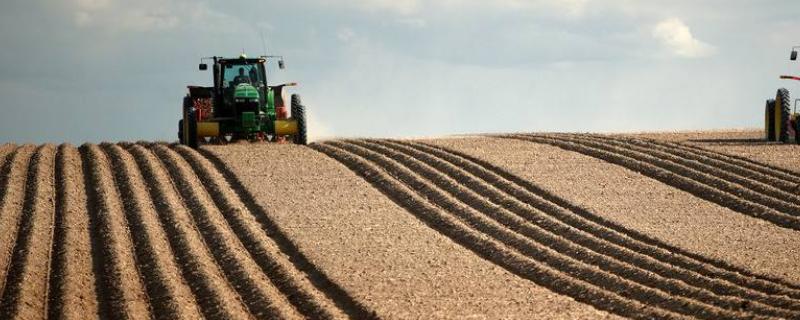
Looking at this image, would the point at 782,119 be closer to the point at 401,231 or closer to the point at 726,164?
the point at 726,164

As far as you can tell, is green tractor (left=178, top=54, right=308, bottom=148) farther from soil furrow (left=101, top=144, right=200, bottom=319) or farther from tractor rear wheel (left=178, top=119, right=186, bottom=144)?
soil furrow (left=101, top=144, right=200, bottom=319)

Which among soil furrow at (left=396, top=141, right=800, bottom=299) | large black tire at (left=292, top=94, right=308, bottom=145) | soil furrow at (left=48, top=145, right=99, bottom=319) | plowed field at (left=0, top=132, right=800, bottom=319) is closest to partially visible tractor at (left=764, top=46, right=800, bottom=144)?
plowed field at (left=0, top=132, right=800, bottom=319)

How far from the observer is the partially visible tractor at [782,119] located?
25.3m

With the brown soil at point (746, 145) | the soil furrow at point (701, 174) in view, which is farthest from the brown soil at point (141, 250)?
the brown soil at point (746, 145)

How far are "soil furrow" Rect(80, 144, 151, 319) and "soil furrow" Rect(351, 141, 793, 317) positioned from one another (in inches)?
193

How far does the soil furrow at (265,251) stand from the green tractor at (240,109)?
3.16 meters

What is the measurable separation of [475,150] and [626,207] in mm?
5174

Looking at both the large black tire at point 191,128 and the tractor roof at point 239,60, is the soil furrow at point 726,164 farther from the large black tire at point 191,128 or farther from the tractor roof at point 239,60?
the large black tire at point 191,128

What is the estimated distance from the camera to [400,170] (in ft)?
67.5

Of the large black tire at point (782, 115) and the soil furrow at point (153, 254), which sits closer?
the soil furrow at point (153, 254)

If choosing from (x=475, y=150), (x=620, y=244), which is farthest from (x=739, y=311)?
(x=475, y=150)

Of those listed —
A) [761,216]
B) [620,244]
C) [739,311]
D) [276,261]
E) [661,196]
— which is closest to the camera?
[739,311]

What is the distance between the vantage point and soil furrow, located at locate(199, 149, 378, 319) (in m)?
12.5

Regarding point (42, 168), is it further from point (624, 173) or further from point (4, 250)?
point (624, 173)
